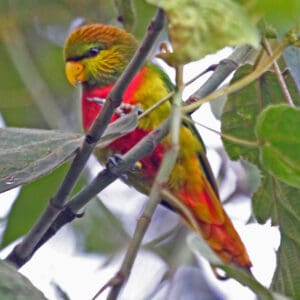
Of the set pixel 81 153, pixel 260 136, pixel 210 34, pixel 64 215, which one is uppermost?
A: pixel 210 34

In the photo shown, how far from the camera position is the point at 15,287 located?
788 millimetres

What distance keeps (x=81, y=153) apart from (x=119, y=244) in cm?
121

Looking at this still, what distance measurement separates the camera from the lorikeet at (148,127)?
174 centimetres

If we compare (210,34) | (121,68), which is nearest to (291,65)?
(210,34)

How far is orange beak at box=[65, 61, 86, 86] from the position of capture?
6.28ft

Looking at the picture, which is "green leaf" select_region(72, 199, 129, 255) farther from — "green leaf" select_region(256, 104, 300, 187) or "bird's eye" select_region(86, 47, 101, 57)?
"green leaf" select_region(256, 104, 300, 187)

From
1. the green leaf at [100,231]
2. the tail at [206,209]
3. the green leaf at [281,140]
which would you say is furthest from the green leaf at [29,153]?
the green leaf at [100,231]

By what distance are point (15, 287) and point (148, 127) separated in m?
0.95

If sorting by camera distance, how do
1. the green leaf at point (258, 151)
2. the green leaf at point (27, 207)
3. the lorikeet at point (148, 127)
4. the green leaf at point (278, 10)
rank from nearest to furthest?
the green leaf at point (278, 10), the green leaf at point (258, 151), the green leaf at point (27, 207), the lorikeet at point (148, 127)

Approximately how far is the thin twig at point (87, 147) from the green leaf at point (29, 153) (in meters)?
0.03

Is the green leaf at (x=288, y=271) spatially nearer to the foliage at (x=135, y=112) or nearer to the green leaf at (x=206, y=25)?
the foliage at (x=135, y=112)

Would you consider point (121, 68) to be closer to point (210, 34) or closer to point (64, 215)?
point (64, 215)

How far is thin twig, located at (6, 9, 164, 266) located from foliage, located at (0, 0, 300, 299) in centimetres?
2

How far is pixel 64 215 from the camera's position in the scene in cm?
114
